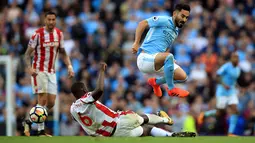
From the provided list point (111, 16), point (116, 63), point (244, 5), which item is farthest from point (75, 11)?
point (244, 5)

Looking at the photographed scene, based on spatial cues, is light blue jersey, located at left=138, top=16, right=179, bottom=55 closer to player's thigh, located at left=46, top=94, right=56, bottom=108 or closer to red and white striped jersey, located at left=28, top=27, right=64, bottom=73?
red and white striped jersey, located at left=28, top=27, right=64, bottom=73

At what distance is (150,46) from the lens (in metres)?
13.7

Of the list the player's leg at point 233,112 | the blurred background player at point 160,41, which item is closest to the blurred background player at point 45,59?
the blurred background player at point 160,41

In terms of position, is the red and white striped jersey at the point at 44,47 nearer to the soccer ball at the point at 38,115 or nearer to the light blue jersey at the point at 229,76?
the soccer ball at the point at 38,115

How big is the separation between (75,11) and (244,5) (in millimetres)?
4624

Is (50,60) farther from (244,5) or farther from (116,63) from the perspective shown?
(244,5)

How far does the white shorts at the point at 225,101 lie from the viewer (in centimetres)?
1823

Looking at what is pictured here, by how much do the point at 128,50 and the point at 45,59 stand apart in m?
7.31

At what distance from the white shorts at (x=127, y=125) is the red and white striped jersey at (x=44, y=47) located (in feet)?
6.56

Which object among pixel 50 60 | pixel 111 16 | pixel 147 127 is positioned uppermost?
pixel 111 16

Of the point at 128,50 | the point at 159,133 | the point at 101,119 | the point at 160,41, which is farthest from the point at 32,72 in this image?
the point at 128,50

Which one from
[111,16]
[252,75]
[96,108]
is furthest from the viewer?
[111,16]

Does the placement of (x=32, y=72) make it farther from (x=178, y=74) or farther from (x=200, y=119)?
(x=200, y=119)

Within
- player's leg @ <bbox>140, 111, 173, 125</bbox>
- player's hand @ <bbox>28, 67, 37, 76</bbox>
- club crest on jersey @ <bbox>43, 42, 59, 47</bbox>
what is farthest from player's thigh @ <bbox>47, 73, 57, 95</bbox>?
player's leg @ <bbox>140, 111, 173, 125</bbox>
